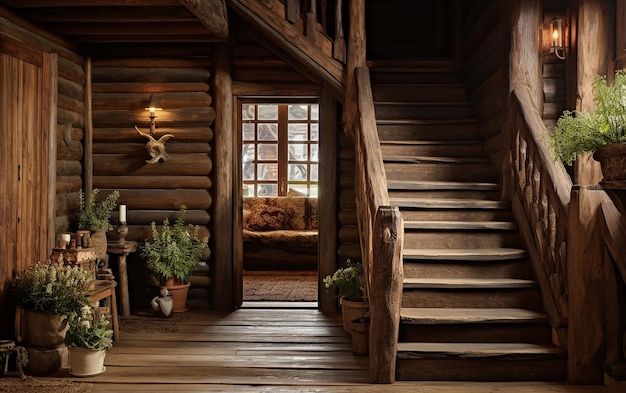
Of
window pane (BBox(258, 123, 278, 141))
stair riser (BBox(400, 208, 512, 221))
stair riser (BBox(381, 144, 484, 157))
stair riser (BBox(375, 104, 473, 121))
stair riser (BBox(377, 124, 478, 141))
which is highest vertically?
window pane (BBox(258, 123, 278, 141))

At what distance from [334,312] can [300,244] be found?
3.18 m

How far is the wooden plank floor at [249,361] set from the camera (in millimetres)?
4758

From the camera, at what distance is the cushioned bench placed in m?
10.7

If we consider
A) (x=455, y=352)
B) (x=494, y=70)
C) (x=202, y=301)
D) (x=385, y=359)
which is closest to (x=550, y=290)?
(x=455, y=352)

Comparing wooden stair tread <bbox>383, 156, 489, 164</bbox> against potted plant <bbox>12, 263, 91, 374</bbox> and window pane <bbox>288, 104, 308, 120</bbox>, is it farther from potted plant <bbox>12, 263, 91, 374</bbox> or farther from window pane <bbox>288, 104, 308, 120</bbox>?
window pane <bbox>288, 104, 308, 120</bbox>

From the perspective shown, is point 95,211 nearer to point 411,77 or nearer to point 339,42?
point 339,42

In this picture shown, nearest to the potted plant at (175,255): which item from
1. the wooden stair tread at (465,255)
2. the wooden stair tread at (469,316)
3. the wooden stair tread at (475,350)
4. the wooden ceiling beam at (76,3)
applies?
the wooden ceiling beam at (76,3)

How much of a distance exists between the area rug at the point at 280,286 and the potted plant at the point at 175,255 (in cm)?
114

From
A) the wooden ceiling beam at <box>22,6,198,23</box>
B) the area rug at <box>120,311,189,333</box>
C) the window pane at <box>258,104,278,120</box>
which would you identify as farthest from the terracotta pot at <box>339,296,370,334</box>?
the window pane at <box>258,104,278,120</box>

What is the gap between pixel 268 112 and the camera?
12.0 m

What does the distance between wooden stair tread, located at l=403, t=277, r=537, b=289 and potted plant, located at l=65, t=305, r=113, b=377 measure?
2379mm

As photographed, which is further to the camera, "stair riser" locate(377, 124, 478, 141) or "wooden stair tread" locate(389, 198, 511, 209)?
"stair riser" locate(377, 124, 478, 141)

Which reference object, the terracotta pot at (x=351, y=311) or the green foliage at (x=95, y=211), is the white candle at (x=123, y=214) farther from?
the terracotta pot at (x=351, y=311)

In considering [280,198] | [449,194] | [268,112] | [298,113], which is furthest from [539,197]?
[268,112]
